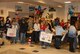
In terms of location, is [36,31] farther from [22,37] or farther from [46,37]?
[46,37]

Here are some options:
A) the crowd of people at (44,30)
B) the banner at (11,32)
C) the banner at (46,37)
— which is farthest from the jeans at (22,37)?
the banner at (46,37)

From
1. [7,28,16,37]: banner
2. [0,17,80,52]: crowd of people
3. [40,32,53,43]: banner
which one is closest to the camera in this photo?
[0,17,80,52]: crowd of people

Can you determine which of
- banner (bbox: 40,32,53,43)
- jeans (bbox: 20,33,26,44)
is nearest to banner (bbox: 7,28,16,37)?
jeans (bbox: 20,33,26,44)

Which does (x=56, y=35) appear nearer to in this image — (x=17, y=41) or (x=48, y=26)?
(x=48, y=26)

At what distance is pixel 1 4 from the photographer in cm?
1315

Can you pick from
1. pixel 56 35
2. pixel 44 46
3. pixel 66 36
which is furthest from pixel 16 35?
pixel 66 36

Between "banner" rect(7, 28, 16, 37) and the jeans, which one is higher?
"banner" rect(7, 28, 16, 37)

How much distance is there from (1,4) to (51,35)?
7.48 m

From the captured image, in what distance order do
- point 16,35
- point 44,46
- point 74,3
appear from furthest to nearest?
point 74,3 < point 16,35 < point 44,46

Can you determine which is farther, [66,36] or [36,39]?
[36,39]

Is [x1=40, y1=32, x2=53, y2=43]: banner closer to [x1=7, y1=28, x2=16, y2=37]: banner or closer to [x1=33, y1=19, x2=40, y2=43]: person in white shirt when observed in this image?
A: [x1=33, y1=19, x2=40, y2=43]: person in white shirt

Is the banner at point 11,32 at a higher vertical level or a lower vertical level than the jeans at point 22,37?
higher

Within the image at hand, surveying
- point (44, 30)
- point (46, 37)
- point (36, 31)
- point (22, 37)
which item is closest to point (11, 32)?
point (22, 37)

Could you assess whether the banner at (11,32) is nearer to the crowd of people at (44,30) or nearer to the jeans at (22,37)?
the crowd of people at (44,30)
